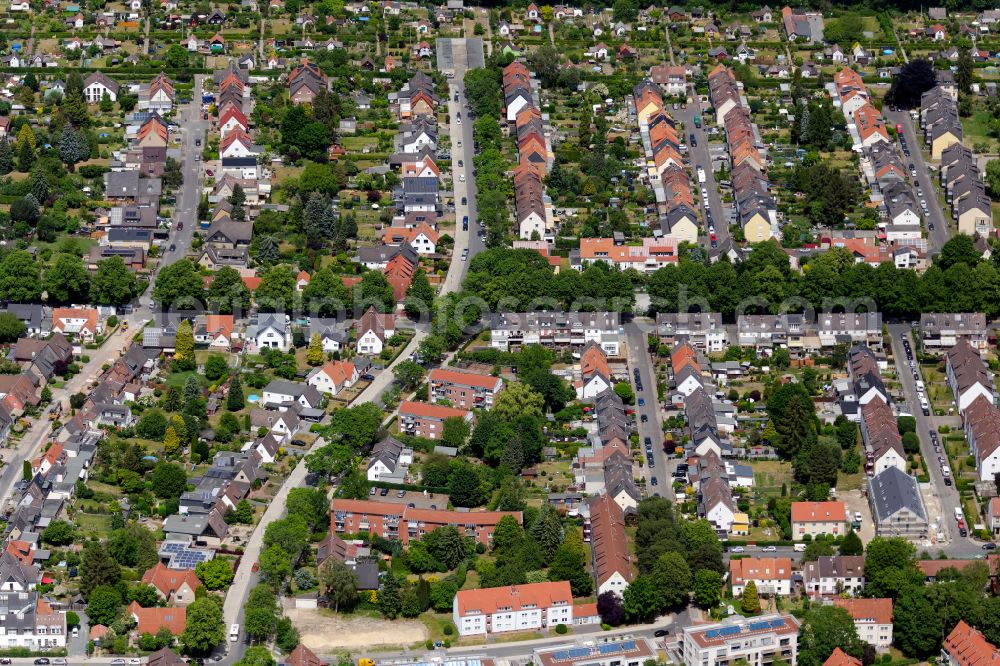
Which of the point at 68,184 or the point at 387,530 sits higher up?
the point at 68,184

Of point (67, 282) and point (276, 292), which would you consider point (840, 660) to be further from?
point (67, 282)

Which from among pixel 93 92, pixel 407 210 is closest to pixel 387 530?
pixel 407 210

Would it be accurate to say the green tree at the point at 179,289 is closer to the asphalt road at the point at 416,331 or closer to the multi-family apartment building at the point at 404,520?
the asphalt road at the point at 416,331

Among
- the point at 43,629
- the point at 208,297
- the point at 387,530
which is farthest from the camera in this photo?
the point at 208,297

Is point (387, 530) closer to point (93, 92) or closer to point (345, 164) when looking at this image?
point (345, 164)

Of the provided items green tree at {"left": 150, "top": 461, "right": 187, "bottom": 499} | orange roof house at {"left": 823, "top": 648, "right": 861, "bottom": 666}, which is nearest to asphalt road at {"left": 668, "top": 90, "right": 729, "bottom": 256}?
green tree at {"left": 150, "top": 461, "right": 187, "bottom": 499}

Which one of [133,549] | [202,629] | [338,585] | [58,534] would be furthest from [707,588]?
[58,534]
